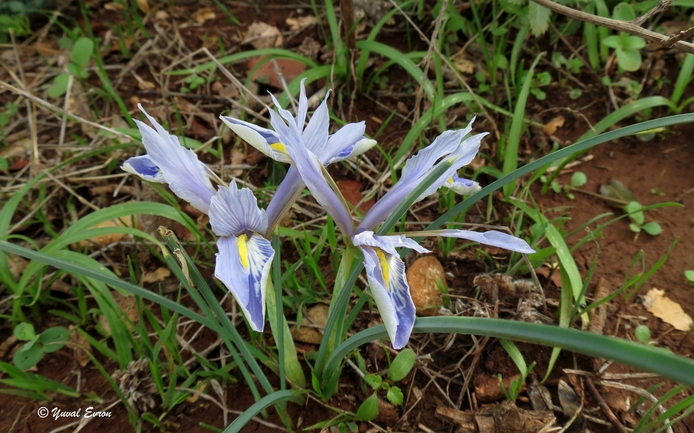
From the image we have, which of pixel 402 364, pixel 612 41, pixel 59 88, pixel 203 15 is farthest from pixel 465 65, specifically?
pixel 59 88

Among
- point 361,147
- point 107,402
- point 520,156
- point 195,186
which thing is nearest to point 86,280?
point 107,402

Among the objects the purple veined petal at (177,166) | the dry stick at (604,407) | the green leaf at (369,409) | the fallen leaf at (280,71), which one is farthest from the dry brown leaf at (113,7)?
the dry stick at (604,407)

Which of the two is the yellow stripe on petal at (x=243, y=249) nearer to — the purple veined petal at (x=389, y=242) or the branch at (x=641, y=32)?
the purple veined petal at (x=389, y=242)

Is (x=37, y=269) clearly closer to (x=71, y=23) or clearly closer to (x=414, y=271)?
(x=414, y=271)

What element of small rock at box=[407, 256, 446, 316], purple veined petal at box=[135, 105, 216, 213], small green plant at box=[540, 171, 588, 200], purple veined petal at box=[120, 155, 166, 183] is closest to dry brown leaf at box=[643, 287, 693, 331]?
small green plant at box=[540, 171, 588, 200]

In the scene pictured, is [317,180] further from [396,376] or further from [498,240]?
[396,376]

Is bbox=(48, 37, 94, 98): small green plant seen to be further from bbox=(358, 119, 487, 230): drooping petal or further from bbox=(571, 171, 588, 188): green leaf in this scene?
bbox=(571, 171, 588, 188): green leaf
